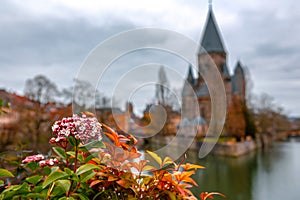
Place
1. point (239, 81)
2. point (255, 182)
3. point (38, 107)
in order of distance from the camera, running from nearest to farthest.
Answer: point (255, 182), point (38, 107), point (239, 81)

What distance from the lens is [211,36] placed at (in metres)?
20.5

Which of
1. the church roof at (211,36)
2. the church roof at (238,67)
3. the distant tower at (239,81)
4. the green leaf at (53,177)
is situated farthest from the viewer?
the church roof at (238,67)

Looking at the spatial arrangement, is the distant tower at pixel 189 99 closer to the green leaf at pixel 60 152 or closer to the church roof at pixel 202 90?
the church roof at pixel 202 90

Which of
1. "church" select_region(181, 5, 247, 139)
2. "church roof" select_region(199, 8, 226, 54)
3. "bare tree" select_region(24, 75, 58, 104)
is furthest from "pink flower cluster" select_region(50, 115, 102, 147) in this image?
"church roof" select_region(199, 8, 226, 54)

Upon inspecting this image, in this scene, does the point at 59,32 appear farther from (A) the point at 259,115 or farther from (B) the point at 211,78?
(A) the point at 259,115

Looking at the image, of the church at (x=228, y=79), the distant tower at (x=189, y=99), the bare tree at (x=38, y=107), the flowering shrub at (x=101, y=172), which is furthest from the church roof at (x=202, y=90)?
the church at (x=228, y=79)

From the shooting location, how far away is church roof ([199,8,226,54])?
20.3 meters

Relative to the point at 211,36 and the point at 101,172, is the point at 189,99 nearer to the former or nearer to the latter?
the point at 101,172

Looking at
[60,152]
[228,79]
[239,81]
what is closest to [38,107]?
[60,152]

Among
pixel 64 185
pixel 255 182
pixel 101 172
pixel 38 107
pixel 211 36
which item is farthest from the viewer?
pixel 211 36

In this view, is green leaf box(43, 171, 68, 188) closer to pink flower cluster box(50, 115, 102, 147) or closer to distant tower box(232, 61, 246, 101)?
pink flower cluster box(50, 115, 102, 147)

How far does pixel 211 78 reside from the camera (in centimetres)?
108

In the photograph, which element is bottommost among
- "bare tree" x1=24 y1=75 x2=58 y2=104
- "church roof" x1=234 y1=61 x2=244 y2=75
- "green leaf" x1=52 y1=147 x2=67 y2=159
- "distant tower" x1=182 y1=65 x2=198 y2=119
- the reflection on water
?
the reflection on water

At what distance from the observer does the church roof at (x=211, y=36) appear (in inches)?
800
